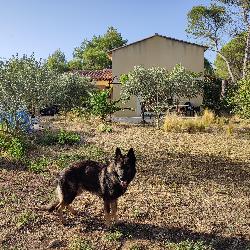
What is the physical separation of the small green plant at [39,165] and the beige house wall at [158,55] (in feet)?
75.8

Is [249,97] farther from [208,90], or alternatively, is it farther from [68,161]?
[208,90]

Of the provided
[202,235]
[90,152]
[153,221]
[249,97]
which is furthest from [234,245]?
[249,97]

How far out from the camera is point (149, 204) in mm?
10000

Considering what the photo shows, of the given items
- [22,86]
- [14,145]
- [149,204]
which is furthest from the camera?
[22,86]

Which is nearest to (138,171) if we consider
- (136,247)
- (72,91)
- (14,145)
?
(14,145)

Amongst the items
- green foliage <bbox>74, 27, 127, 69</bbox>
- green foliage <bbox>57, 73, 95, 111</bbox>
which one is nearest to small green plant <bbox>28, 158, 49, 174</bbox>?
green foliage <bbox>57, 73, 95, 111</bbox>

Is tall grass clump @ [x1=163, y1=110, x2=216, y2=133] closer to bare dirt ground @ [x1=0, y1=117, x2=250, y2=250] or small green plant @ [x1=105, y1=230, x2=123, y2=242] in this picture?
bare dirt ground @ [x1=0, y1=117, x2=250, y2=250]

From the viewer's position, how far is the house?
3600 centimetres

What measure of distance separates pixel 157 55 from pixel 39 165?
24.9m

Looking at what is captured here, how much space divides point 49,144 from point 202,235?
9.38m

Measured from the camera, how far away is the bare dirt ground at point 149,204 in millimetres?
8062

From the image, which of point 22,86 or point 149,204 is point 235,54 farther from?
point 149,204

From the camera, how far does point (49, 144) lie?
16625 mm

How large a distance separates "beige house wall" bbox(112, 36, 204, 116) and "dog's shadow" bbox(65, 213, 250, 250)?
2794 cm
